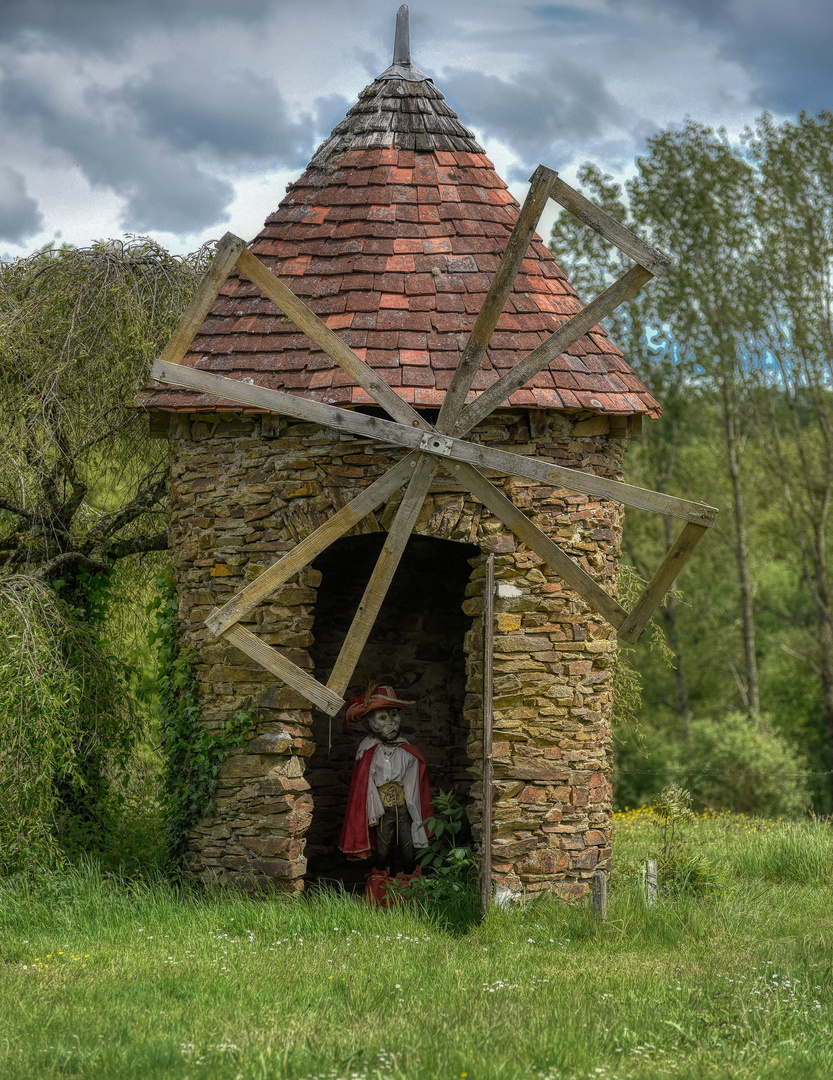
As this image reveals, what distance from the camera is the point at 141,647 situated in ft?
32.1

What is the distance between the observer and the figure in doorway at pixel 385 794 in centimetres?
827

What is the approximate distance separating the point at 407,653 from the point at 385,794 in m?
1.54

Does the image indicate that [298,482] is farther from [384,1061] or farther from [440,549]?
[384,1061]

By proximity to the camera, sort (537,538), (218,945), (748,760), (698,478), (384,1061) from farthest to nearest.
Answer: (698,478), (748,760), (537,538), (218,945), (384,1061)

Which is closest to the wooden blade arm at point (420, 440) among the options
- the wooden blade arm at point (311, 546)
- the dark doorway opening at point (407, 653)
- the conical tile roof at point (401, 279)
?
the wooden blade arm at point (311, 546)

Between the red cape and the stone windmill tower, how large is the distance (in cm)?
104

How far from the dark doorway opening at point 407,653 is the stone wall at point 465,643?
79.4 inches

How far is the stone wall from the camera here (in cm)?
710

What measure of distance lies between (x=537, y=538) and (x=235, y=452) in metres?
1.97

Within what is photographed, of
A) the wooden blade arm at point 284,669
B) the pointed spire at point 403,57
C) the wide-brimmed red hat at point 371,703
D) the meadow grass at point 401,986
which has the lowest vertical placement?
the meadow grass at point 401,986

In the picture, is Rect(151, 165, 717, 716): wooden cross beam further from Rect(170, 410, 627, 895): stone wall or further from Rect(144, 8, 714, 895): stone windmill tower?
Rect(170, 410, 627, 895): stone wall

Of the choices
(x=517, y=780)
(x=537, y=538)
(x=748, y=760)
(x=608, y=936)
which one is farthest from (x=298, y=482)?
(x=748, y=760)

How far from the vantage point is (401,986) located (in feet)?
17.9

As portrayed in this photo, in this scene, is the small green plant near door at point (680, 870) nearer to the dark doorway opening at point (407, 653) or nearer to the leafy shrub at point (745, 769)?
the dark doorway opening at point (407, 653)
